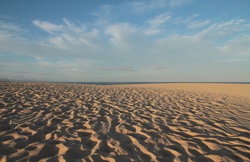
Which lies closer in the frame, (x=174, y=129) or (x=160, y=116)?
(x=174, y=129)

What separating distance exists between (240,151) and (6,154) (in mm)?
5045

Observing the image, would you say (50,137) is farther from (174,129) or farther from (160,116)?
(160,116)

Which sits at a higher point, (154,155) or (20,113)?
(20,113)

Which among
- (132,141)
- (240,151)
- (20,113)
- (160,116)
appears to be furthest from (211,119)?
(20,113)

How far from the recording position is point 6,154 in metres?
3.21

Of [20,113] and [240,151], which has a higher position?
[20,113]

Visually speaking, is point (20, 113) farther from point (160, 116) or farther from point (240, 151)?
point (240, 151)

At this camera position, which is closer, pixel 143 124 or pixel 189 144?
pixel 189 144

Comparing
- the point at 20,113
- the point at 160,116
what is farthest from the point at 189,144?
the point at 20,113

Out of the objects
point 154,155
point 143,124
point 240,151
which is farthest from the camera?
point 143,124

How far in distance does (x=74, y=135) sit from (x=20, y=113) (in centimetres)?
299

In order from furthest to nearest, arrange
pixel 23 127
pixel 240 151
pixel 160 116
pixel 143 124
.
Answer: pixel 160 116 < pixel 143 124 < pixel 23 127 < pixel 240 151

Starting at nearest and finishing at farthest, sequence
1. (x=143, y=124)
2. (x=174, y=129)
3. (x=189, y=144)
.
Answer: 1. (x=189, y=144)
2. (x=174, y=129)
3. (x=143, y=124)

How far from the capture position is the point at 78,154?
11.0 ft
